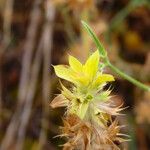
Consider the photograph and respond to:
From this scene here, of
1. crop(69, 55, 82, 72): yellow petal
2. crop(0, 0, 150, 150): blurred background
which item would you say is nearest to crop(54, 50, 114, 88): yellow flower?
crop(69, 55, 82, 72): yellow petal

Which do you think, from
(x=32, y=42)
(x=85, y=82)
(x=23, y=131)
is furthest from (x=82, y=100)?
(x=32, y=42)

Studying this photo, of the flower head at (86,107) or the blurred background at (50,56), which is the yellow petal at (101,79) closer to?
the flower head at (86,107)

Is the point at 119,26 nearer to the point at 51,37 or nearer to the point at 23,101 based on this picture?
the point at 51,37

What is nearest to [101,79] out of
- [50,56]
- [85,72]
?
[85,72]

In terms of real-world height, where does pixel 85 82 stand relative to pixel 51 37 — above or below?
above

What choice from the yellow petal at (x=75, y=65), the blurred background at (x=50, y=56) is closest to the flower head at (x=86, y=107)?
the yellow petal at (x=75, y=65)

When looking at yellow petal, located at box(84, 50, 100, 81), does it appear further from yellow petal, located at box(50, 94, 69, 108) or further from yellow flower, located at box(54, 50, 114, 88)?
yellow petal, located at box(50, 94, 69, 108)

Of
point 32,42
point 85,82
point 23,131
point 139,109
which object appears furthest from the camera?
point 32,42

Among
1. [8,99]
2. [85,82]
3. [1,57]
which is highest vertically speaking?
[85,82]
